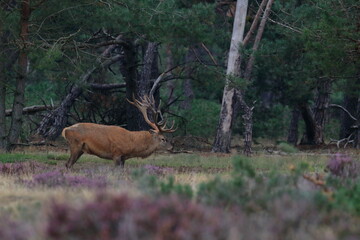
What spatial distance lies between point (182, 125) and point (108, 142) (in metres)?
10.3

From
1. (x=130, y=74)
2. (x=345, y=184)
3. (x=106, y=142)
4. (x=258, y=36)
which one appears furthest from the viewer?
(x=130, y=74)

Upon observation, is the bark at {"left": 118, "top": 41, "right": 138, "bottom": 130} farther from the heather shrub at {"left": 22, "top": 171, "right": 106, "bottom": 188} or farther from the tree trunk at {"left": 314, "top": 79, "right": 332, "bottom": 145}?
the heather shrub at {"left": 22, "top": 171, "right": 106, "bottom": 188}

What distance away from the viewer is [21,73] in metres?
20.0

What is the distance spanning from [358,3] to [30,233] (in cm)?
1404

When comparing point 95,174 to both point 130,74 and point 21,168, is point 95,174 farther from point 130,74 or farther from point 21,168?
point 130,74

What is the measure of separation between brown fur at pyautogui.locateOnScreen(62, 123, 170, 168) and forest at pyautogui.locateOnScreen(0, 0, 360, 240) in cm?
20

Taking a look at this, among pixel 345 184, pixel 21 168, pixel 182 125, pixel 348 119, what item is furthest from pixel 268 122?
pixel 345 184

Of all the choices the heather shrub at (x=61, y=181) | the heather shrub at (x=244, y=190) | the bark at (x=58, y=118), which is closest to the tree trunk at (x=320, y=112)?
the bark at (x=58, y=118)

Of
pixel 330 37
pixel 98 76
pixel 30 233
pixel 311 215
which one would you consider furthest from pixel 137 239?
pixel 98 76

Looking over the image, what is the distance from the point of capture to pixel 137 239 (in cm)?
617

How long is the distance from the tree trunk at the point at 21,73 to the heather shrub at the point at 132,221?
504 inches

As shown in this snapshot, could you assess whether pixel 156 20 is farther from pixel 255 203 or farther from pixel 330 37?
pixel 255 203

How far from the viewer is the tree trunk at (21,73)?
63.1 ft

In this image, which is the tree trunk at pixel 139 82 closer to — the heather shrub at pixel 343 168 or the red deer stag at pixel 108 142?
the red deer stag at pixel 108 142
